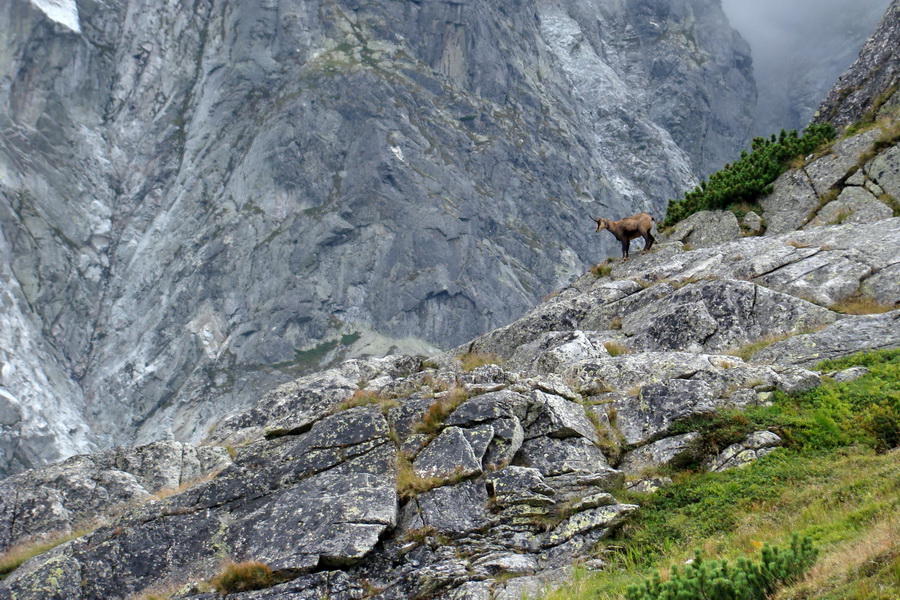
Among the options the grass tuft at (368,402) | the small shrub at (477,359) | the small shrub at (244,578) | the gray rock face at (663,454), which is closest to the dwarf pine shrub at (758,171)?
the small shrub at (477,359)

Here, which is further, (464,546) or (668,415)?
(668,415)

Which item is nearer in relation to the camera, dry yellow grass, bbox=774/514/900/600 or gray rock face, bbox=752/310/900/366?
dry yellow grass, bbox=774/514/900/600

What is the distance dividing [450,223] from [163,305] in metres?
73.5

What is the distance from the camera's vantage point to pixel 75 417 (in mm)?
151375

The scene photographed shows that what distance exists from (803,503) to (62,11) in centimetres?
22151

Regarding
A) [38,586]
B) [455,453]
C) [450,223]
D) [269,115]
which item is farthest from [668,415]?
[269,115]

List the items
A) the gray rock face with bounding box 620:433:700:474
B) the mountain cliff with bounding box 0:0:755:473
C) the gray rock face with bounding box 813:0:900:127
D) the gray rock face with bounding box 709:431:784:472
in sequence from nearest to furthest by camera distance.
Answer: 1. the gray rock face with bounding box 709:431:784:472
2. the gray rock face with bounding box 620:433:700:474
3. the gray rock face with bounding box 813:0:900:127
4. the mountain cliff with bounding box 0:0:755:473

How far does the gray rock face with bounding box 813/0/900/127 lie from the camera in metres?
34.8

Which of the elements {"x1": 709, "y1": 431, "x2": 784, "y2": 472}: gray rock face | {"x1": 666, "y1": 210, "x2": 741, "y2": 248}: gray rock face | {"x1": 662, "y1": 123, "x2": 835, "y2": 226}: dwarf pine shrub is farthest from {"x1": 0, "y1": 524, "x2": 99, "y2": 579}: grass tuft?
{"x1": 662, "y1": 123, "x2": 835, "y2": 226}: dwarf pine shrub

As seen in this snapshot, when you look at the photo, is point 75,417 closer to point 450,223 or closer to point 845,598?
point 450,223

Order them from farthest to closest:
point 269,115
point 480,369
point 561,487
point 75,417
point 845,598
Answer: point 269,115, point 75,417, point 480,369, point 561,487, point 845,598

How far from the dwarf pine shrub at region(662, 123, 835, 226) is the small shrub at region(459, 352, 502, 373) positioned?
46.2 feet

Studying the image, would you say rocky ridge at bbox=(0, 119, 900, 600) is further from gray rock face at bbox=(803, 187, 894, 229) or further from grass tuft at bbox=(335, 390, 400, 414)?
gray rock face at bbox=(803, 187, 894, 229)

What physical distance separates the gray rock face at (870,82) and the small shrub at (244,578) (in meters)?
34.7
